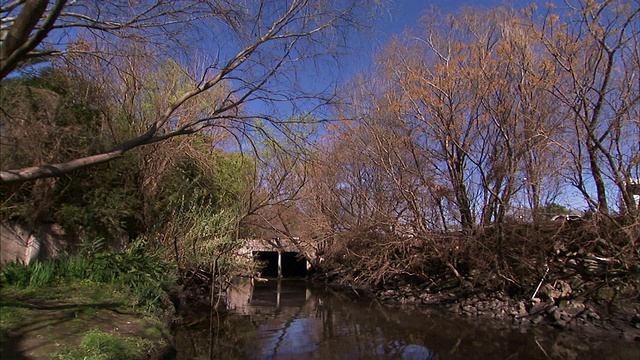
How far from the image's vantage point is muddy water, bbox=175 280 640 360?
9711mm

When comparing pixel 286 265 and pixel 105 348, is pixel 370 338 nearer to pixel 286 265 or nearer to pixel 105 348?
pixel 105 348

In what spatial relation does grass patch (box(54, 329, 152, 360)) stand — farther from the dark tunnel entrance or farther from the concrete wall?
the dark tunnel entrance

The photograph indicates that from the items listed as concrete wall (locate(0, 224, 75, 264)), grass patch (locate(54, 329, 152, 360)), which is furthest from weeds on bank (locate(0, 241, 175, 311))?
grass patch (locate(54, 329, 152, 360))

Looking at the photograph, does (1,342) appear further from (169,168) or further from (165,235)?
(169,168)

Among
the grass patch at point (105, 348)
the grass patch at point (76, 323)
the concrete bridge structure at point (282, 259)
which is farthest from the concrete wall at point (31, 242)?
the concrete bridge structure at point (282, 259)

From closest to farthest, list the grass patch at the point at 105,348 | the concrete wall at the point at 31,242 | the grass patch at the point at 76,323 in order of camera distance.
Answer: the grass patch at the point at 105,348, the grass patch at the point at 76,323, the concrete wall at the point at 31,242

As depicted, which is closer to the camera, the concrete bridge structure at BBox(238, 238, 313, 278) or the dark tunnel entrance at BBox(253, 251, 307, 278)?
the concrete bridge structure at BBox(238, 238, 313, 278)

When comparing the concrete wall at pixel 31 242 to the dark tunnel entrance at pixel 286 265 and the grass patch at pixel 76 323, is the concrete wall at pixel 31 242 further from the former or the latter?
the dark tunnel entrance at pixel 286 265

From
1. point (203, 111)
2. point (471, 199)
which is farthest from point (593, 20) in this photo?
point (203, 111)

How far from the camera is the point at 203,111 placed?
14.9m

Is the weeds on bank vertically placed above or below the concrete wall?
below

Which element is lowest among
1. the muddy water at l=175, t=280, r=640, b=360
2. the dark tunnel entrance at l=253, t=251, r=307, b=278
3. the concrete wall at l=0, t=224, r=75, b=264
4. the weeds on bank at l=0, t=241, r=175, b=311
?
the muddy water at l=175, t=280, r=640, b=360

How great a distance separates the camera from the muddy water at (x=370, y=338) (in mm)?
9711

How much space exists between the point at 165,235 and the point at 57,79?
18.4 ft
